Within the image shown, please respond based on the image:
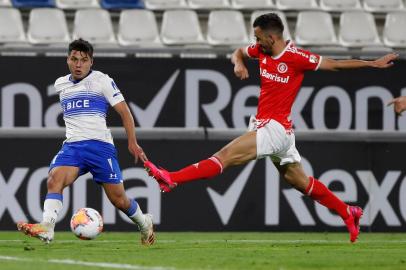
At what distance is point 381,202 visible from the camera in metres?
12.3

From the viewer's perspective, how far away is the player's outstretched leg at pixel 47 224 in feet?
27.7

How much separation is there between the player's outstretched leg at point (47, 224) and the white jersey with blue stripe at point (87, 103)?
1.93 ft

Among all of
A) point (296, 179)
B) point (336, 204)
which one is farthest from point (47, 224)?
point (336, 204)

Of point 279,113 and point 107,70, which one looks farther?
point 107,70

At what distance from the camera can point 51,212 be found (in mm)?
8781

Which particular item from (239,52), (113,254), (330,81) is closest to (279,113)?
(239,52)

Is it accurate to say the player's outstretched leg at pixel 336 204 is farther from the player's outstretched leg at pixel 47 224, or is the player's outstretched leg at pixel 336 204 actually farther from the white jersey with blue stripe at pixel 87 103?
the player's outstretched leg at pixel 47 224

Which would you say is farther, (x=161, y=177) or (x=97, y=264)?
(x=161, y=177)

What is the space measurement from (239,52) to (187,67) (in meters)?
2.35

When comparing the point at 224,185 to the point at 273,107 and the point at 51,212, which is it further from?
the point at 51,212

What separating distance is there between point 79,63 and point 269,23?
180 cm

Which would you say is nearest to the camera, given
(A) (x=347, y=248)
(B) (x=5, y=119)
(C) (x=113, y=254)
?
(C) (x=113, y=254)

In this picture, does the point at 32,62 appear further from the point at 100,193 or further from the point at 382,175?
the point at 382,175

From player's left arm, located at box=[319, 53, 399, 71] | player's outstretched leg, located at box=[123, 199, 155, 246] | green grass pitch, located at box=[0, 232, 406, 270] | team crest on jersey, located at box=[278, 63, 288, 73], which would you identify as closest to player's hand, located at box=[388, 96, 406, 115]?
player's left arm, located at box=[319, 53, 399, 71]
